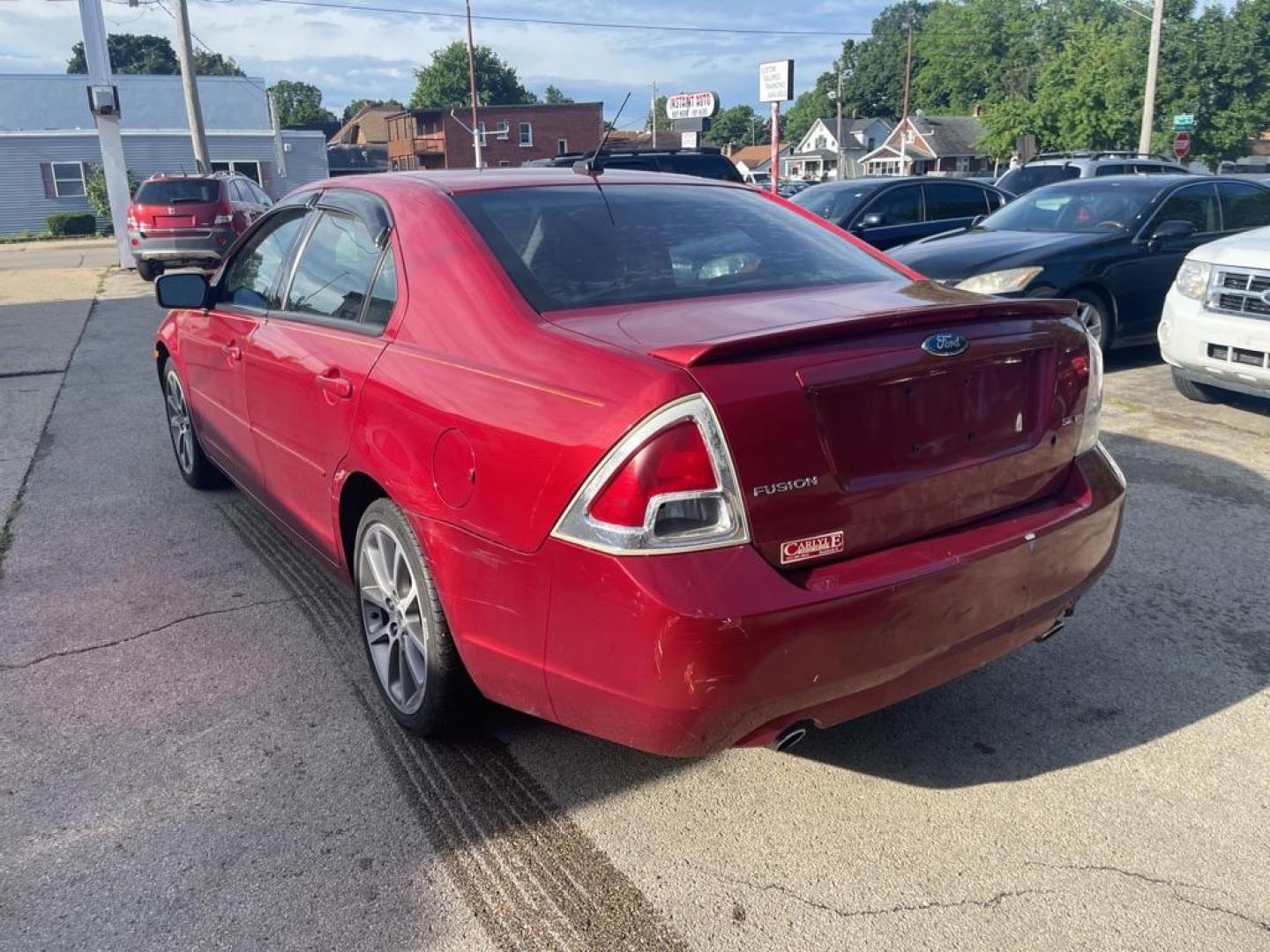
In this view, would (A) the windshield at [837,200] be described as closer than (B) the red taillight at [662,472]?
No

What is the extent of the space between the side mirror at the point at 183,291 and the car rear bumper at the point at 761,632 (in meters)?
2.99

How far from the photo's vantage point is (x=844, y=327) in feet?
7.75

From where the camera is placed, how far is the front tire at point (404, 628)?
2775 millimetres

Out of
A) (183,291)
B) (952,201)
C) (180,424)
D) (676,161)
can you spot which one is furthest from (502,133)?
(183,291)

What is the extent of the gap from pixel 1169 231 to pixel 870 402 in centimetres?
657

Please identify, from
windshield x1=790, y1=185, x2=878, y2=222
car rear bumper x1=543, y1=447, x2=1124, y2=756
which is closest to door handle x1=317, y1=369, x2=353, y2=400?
car rear bumper x1=543, y1=447, x2=1124, y2=756

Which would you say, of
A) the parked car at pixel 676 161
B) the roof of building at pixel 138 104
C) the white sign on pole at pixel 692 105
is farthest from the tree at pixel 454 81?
the parked car at pixel 676 161

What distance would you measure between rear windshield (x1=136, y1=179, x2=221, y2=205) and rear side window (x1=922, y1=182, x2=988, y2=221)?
1113 cm

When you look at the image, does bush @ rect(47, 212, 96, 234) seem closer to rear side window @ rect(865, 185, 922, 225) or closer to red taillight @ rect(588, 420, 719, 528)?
rear side window @ rect(865, 185, 922, 225)

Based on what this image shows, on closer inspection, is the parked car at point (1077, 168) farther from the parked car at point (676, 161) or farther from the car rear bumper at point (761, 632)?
the car rear bumper at point (761, 632)

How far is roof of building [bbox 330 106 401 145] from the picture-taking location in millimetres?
85588

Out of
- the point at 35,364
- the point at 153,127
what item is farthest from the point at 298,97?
the point at 35,364

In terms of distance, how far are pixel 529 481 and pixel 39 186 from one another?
43.7 m

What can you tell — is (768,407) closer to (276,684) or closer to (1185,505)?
(276,684)
